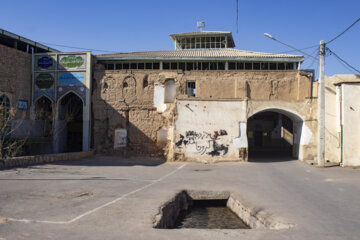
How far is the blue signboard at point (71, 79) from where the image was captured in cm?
2386

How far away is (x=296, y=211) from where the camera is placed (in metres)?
7.18

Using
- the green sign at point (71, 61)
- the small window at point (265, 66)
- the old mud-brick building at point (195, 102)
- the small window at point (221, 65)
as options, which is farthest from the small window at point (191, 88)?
the green sign at point (71, 61)

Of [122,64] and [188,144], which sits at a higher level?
[122,64]

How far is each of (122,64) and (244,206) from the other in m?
18.5

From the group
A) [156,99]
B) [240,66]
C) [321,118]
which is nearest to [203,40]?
[240,66]

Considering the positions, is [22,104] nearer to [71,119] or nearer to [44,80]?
[44,80]

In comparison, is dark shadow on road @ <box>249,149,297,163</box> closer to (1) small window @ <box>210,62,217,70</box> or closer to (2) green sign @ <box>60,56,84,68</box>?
(1) small window @ <box>210,62,217,70</box>

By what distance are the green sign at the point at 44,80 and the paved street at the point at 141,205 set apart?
478 inches

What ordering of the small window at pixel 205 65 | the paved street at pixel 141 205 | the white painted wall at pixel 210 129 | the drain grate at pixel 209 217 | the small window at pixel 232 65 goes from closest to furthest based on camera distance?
the paved street at pixel 141 205 → the drain grate at pixel 209 217 → the white painted wall at pixel 210 129 → the small window at pixel 232 65 → the small window at pixel 205 65

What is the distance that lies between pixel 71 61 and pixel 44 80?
8.26 feet

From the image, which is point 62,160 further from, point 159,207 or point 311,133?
point 311,133

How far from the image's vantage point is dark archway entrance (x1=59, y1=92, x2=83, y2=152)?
25.4 meters

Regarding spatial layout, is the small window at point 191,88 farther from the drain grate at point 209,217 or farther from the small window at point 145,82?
the drain grate at point 209,217

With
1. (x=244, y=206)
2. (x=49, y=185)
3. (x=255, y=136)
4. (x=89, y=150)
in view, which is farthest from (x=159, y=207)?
(x=255, y=136)
